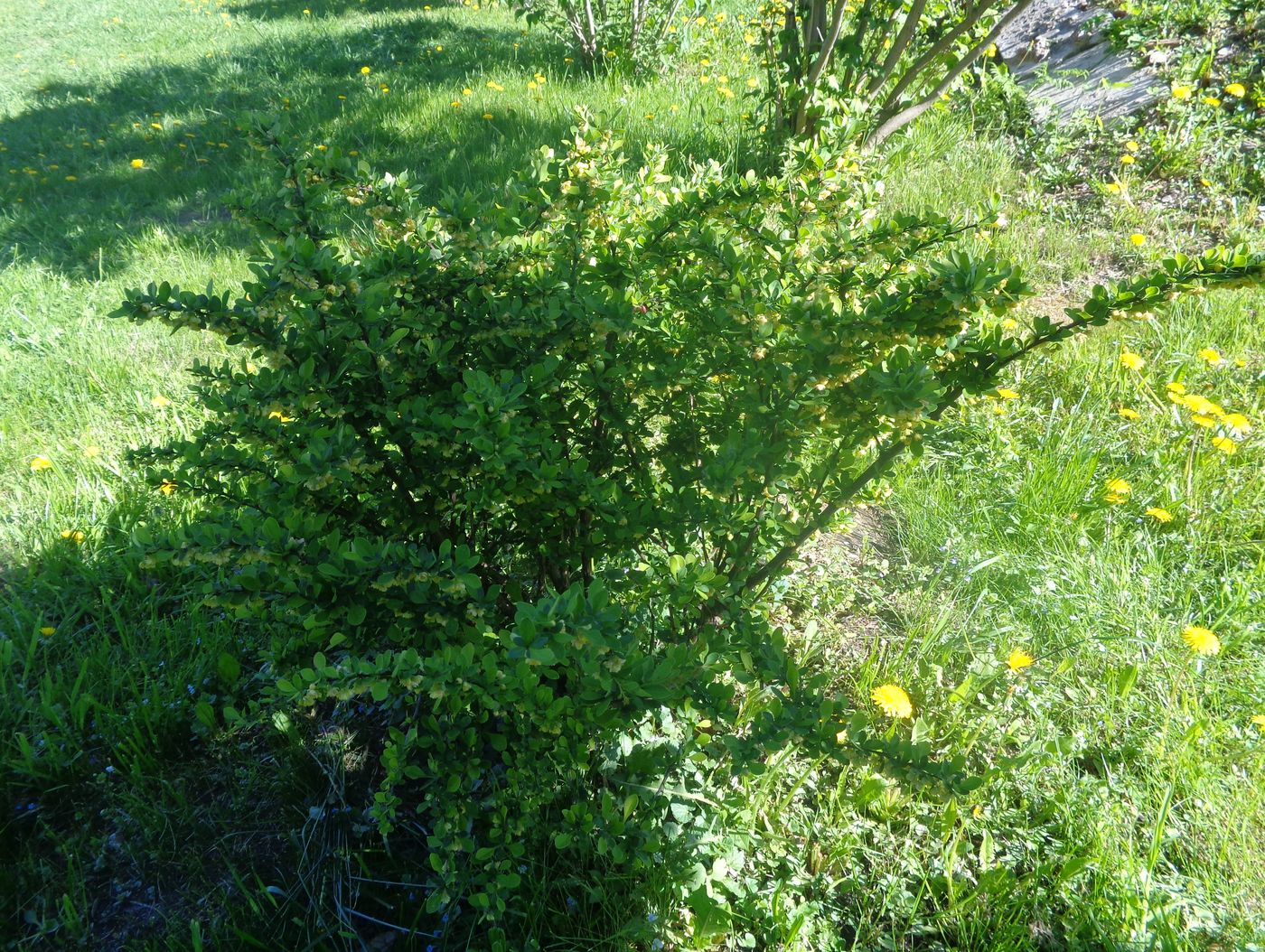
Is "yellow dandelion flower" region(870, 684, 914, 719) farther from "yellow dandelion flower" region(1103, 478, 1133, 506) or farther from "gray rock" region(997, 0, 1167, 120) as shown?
"gray rock" region(997, 0, 1167, 120)

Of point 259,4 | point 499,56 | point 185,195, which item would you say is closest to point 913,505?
point 185,195

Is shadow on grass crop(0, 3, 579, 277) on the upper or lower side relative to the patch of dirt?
upper

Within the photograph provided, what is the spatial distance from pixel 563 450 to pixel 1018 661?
4.03 feet

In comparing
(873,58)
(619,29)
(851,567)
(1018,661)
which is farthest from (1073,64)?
(1018,661)

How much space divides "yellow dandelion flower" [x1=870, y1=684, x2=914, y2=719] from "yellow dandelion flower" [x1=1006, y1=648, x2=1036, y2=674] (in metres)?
0.27

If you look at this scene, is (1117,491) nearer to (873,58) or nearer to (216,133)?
(873,58)

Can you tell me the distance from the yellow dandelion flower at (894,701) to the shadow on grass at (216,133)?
3337 millimetres

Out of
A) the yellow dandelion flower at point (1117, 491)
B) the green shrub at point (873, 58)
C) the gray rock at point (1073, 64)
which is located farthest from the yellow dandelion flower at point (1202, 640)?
the gray rock at point (1073, 64)

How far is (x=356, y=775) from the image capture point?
201 centimetres

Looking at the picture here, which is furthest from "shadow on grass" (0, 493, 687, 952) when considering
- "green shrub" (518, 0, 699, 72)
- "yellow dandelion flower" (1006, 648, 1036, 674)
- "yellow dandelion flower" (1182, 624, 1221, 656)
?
"green shrub" (518, 0, 699, 72)

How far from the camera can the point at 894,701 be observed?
2051 millimetres

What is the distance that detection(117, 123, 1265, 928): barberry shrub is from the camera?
146 cm

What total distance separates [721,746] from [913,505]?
1227mm

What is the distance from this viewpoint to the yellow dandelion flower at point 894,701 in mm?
2041
